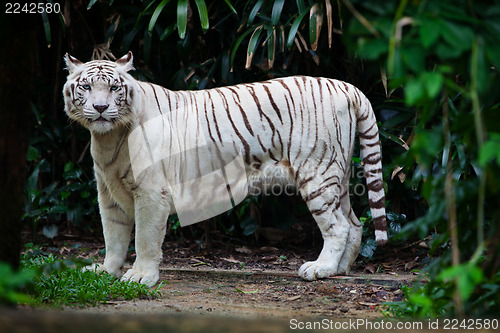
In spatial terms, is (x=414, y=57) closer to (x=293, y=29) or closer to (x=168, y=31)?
(x=293, y=29)

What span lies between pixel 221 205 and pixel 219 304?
1794 millimetres

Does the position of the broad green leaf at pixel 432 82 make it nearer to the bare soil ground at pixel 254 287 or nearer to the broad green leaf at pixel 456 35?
the broad green leaf at pixel 456 35

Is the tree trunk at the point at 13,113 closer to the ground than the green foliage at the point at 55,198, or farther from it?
→ farther from it

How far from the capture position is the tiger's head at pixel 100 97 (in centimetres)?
387

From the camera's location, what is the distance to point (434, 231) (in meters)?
5.28

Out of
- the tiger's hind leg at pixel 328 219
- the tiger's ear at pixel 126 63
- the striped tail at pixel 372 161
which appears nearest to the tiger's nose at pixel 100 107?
the tiger's ear at pixel 126 63

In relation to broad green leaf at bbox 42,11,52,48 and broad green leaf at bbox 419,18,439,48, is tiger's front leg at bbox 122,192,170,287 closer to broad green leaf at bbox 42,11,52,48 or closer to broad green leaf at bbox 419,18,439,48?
broad green leaf at bbox 42,11,52,48

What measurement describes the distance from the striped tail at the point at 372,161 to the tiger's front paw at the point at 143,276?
5.62 ft

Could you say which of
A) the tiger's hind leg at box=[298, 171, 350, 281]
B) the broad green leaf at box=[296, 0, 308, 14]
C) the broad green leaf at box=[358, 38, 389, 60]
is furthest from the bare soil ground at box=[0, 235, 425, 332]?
the broad green leaf at box=[296, 0, 308, 14]

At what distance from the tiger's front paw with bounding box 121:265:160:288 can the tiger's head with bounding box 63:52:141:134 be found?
3.26ft

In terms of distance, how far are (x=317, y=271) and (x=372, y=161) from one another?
0.97 metres

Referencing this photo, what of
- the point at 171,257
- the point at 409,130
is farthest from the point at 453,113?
the point at 171,257

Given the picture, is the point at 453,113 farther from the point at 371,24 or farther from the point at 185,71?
the point at 371,24

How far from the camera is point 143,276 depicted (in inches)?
155
